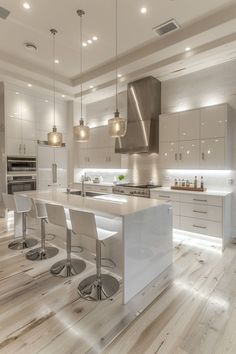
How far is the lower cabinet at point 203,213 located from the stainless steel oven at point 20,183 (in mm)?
3665

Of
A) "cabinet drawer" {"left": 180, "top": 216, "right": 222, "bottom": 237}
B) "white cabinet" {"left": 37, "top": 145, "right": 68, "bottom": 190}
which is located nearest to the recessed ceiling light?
"white cabinet" {"left": 37, "top": 145, "right": 68, "bottom": 190}

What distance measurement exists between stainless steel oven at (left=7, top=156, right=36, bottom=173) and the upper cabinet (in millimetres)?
3470

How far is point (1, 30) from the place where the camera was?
141 inches

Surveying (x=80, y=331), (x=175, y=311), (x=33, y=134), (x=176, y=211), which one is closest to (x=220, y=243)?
(x=176, y=211)

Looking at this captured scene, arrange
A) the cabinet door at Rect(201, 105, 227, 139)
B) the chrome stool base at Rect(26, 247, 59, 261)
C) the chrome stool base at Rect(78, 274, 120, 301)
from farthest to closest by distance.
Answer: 1. the cabinet door at Rect(201, 105, 227, 139)
2. the chrome stool base at Rect(26, 247, 59, 261)
3. the chrome stool base at Rect(78, 274, 120, 301)

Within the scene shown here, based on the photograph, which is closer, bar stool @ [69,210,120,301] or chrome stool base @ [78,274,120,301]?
bar stool @ [69,210,120,301]

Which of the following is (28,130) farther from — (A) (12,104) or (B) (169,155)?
(B) (169,155)

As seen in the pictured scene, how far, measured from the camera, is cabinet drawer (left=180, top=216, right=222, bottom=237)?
3612 mm

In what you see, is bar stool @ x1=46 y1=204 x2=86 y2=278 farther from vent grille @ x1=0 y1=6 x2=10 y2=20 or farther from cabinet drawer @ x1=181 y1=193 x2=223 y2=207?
vent grille @ x1=0 y1=6 x2=10 y2=20

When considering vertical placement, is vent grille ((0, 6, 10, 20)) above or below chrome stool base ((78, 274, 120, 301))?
above

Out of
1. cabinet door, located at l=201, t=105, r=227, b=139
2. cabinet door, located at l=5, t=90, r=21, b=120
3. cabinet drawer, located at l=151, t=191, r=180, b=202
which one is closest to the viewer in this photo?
cabinet door, located at l=201, t=105, r=227, b=139

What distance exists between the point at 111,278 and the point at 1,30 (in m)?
4.33

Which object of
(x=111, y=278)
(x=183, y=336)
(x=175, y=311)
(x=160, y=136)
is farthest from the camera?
(x=160, y=136)

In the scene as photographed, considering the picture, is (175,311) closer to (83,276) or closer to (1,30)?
(83,276)
